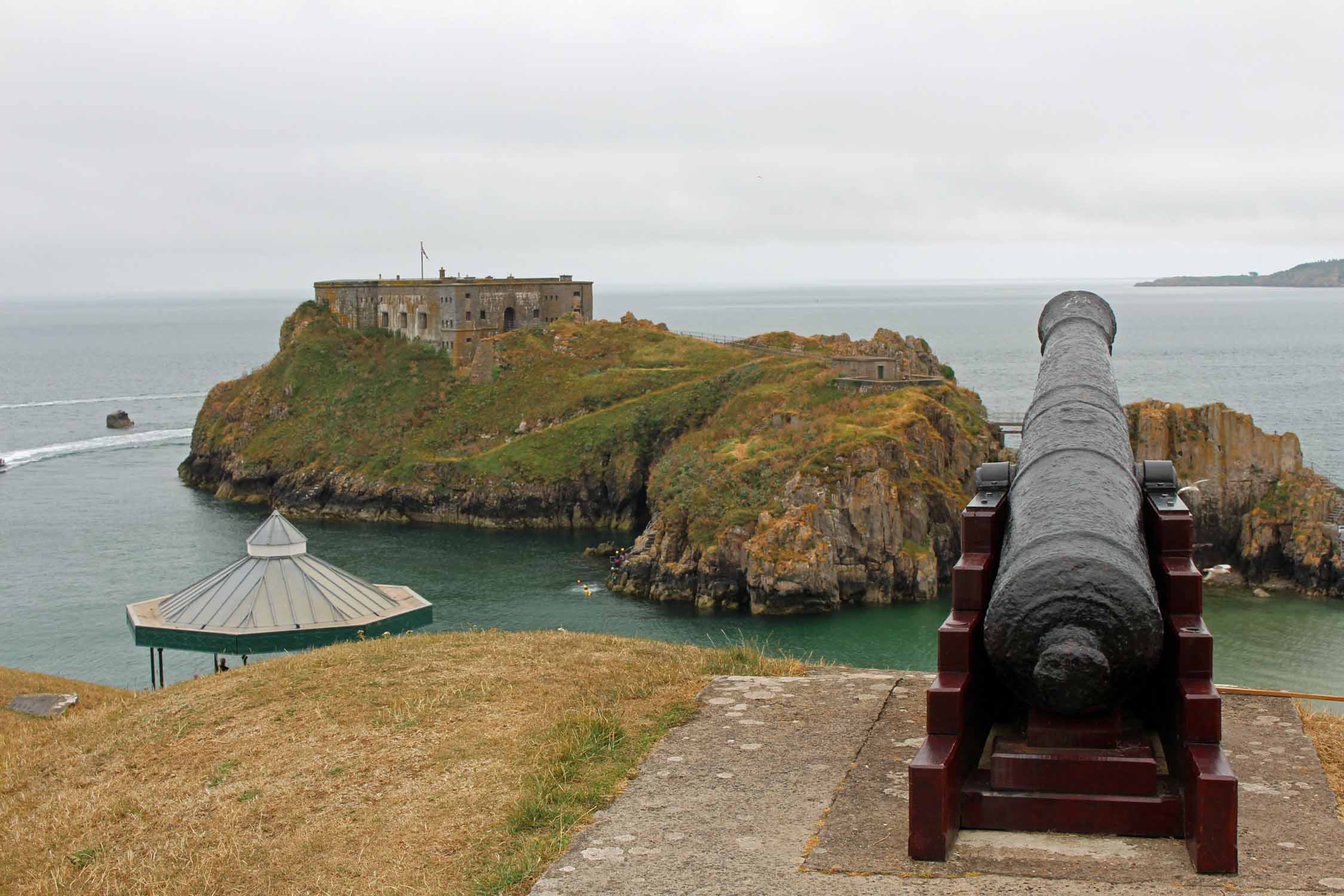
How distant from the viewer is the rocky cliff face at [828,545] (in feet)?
165

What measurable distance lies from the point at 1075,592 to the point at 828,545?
43.9 m

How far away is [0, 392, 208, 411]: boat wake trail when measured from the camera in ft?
438

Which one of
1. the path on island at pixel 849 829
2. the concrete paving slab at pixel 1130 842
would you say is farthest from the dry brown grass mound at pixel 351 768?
the concrete paving slab at pixel 1130 842

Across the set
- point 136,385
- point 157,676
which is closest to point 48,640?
point 157,676

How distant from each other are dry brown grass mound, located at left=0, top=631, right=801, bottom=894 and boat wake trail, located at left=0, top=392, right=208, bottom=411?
13035 centimetres

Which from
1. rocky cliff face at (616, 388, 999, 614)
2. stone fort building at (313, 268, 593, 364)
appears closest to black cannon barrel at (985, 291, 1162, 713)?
rocky cliff face at (616, 388, 999, 614)

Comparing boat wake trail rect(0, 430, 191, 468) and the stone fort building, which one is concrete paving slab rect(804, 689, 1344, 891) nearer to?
the stone fort building

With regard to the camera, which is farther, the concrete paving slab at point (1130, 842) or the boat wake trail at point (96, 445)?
the boat wake trail at point (96, 445)

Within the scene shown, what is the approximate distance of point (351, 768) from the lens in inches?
407

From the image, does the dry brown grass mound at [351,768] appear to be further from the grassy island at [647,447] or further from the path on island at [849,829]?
the grassy island at [647,447]

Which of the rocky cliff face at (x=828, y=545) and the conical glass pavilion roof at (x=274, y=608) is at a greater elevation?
the conical glass pavilion roof at (x=274, y=608)

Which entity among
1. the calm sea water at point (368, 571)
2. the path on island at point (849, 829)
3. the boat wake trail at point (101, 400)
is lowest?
the calm sea water at point (368, 571)

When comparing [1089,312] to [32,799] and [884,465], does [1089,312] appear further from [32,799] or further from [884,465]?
[884,465]

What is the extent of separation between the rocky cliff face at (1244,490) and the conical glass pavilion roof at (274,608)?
124 feet
